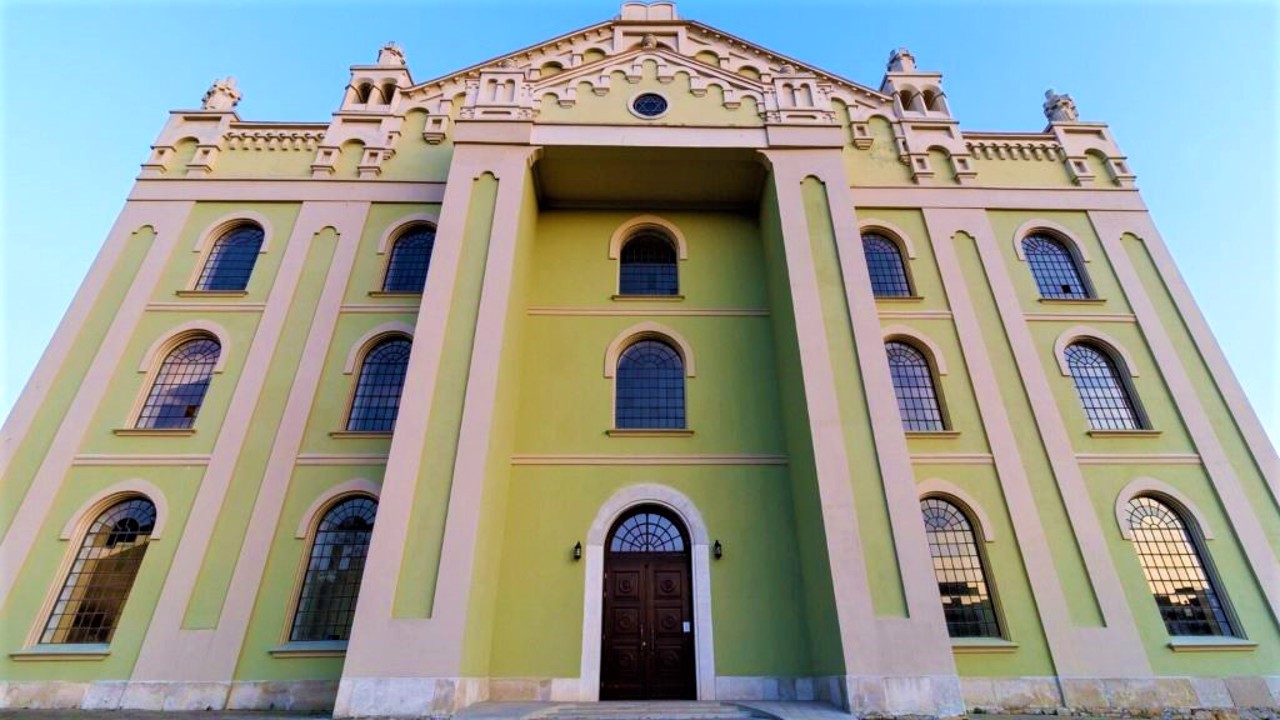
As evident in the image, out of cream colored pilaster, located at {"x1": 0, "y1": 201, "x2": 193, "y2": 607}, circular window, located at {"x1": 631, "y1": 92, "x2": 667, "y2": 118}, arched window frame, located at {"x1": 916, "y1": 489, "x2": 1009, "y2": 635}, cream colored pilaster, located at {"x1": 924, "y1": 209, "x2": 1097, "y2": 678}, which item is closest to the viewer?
cream colored pilaster, located at {"x1": 924, "y1": 209, "x2": 1097, "y2": 678}

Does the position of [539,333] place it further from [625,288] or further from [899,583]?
[899,583]

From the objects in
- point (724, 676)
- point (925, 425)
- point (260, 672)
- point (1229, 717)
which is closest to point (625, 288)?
point (925, 425)

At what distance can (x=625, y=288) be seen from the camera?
1530 cm

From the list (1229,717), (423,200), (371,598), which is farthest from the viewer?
(423,200)

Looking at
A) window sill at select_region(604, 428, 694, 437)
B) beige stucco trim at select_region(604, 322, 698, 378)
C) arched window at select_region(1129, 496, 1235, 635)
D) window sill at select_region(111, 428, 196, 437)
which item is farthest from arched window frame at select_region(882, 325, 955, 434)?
window sill at select_region(111, 428, 196, 437)

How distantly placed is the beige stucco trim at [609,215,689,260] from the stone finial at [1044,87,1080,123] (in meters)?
12.2

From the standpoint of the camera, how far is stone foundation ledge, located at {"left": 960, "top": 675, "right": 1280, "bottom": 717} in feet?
34.8

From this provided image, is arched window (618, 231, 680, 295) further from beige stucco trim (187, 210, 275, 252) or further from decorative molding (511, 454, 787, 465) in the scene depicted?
beige stucco trim (187, 210, 275, 252)

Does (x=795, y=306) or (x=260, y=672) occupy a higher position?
(x=795, y=306)

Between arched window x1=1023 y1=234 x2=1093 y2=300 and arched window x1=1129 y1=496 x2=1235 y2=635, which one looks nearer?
arched window x1=1129 y1=496 x2=1235 y2=635

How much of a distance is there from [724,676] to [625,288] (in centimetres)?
875

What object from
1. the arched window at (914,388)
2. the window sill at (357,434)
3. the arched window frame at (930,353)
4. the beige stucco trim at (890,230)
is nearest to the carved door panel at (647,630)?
the window sill at (357,434)

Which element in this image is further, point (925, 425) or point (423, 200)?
point (423, 200)

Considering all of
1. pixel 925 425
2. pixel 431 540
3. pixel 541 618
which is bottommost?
pixel 541 618
